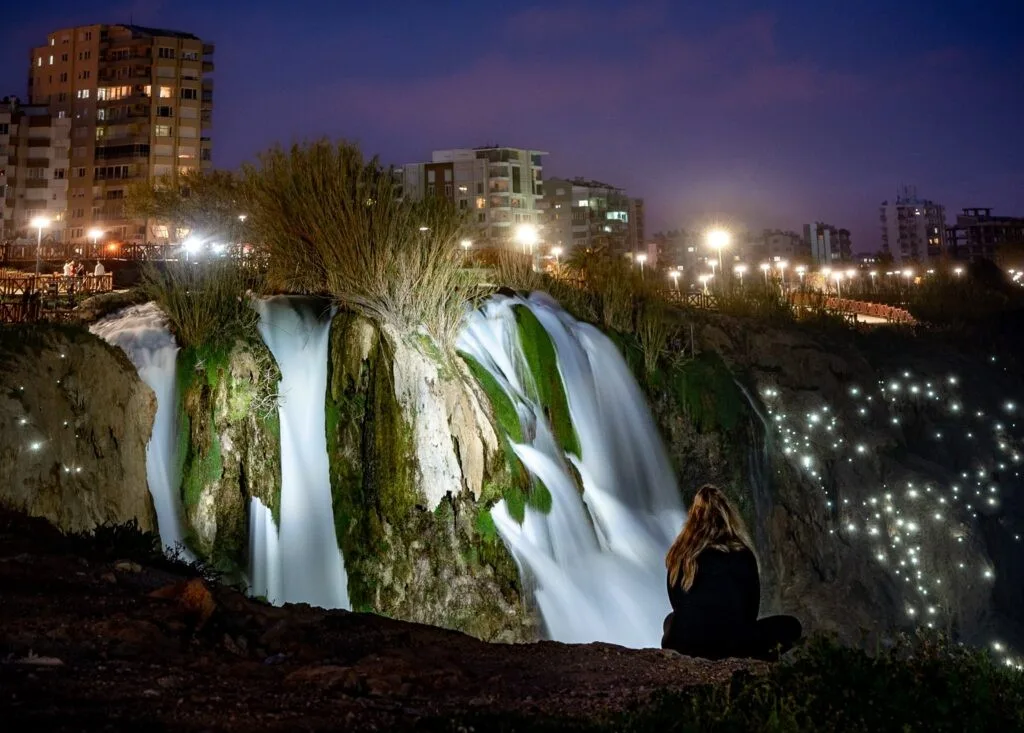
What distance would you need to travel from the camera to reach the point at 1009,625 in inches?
862

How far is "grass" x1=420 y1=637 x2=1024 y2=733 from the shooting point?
493 cm

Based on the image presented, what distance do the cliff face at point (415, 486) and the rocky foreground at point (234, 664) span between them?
474 centimetres

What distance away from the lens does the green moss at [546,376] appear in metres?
17.2

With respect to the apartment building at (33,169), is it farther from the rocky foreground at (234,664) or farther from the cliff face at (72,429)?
the rocky foreground at (234,664)

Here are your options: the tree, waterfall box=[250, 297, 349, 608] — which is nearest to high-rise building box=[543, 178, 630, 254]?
the tree

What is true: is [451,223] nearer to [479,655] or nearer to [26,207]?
[479,655]

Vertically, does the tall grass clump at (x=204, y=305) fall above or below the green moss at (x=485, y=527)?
above

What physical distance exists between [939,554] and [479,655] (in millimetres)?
17052

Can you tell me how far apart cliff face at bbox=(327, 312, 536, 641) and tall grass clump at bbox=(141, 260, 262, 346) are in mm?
1428

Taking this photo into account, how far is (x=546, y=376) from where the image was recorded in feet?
57.6

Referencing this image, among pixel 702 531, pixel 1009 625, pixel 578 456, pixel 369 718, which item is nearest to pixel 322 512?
pixel 578 456

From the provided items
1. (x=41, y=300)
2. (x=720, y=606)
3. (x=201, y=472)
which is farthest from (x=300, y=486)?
(x=720, y=606)

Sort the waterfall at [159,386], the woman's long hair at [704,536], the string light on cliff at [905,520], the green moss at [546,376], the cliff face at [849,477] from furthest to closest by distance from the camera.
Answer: the string light on cliff at [905,520]
the cliff face at [849,477]
the green moss at [546,376]
the waterfall at [159,386]
the woman's long hair at [704,536]

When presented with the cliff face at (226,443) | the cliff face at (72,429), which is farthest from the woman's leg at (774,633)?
the cliff face at (226,443)
